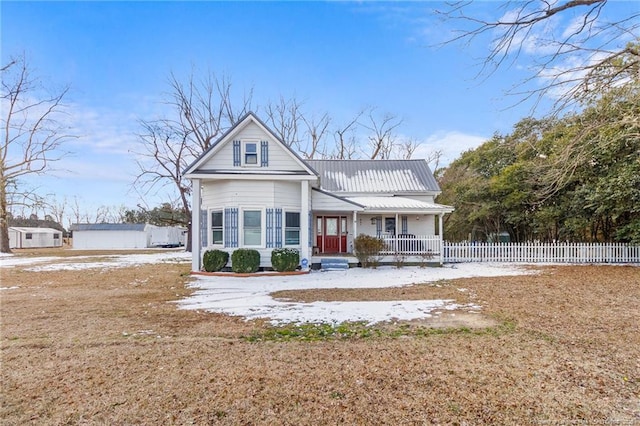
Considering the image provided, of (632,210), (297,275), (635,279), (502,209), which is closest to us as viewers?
(635,279)

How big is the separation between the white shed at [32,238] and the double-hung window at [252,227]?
141 feet

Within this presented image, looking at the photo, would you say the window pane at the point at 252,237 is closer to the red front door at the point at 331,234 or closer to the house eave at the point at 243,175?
the house eave at the point at 243,175

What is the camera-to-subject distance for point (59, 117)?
2745cm

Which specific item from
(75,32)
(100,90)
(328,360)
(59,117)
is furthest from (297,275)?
(59,117)

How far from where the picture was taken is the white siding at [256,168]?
14211 millimetres

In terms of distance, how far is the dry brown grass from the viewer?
3.08 meters

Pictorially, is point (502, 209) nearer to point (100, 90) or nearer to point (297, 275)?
point (297, 275)

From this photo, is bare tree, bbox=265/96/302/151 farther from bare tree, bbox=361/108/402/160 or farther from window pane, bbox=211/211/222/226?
window pane, bbox=211/211/222/226

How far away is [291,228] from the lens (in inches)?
568

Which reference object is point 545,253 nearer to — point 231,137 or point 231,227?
point 231,227

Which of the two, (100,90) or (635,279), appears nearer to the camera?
(635,279)

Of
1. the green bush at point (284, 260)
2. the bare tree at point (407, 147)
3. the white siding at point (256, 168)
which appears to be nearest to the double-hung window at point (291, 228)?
the green bush at point (284, 260)

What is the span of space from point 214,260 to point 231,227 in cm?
145

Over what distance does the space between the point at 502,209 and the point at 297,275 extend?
1559cm
